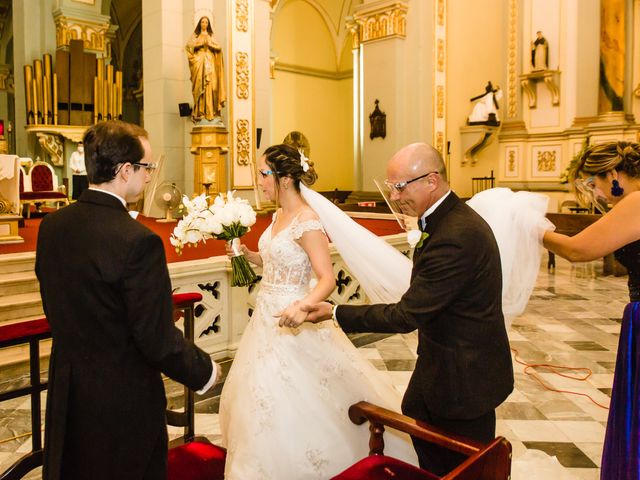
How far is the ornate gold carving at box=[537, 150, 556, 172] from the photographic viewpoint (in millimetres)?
14500

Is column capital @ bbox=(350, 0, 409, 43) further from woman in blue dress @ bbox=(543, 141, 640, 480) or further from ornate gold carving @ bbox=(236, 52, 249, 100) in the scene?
woman in blue dress @ bbox=(543, 141, 640, 480)

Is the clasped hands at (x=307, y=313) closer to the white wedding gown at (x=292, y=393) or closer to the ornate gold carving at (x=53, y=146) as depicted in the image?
the white wedding gown at (x=292, y=393)

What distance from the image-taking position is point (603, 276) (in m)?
9.82

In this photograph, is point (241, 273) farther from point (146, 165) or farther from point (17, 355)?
point (17, 355)

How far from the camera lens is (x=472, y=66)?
15812 millimetres

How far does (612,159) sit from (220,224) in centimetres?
195

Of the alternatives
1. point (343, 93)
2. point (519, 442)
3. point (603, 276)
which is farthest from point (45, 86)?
point (519, 442)

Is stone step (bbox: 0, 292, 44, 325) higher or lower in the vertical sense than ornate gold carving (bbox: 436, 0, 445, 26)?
lower

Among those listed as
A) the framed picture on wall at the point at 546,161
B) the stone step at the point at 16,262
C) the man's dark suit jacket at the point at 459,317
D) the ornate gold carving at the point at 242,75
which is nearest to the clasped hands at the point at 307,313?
the man's dark suit jacket at the point at 459,317

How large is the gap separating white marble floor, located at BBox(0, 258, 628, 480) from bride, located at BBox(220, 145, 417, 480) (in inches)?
43.6

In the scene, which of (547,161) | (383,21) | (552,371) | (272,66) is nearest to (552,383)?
(552,371)

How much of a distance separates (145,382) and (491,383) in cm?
127

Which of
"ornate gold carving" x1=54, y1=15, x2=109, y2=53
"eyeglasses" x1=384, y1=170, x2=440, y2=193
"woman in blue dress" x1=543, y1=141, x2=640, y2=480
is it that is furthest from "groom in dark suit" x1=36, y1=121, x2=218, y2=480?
"ornate gold carving" x1=54, y1=15, x2=109, y2=53

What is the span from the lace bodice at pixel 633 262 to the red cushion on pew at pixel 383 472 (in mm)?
1234
